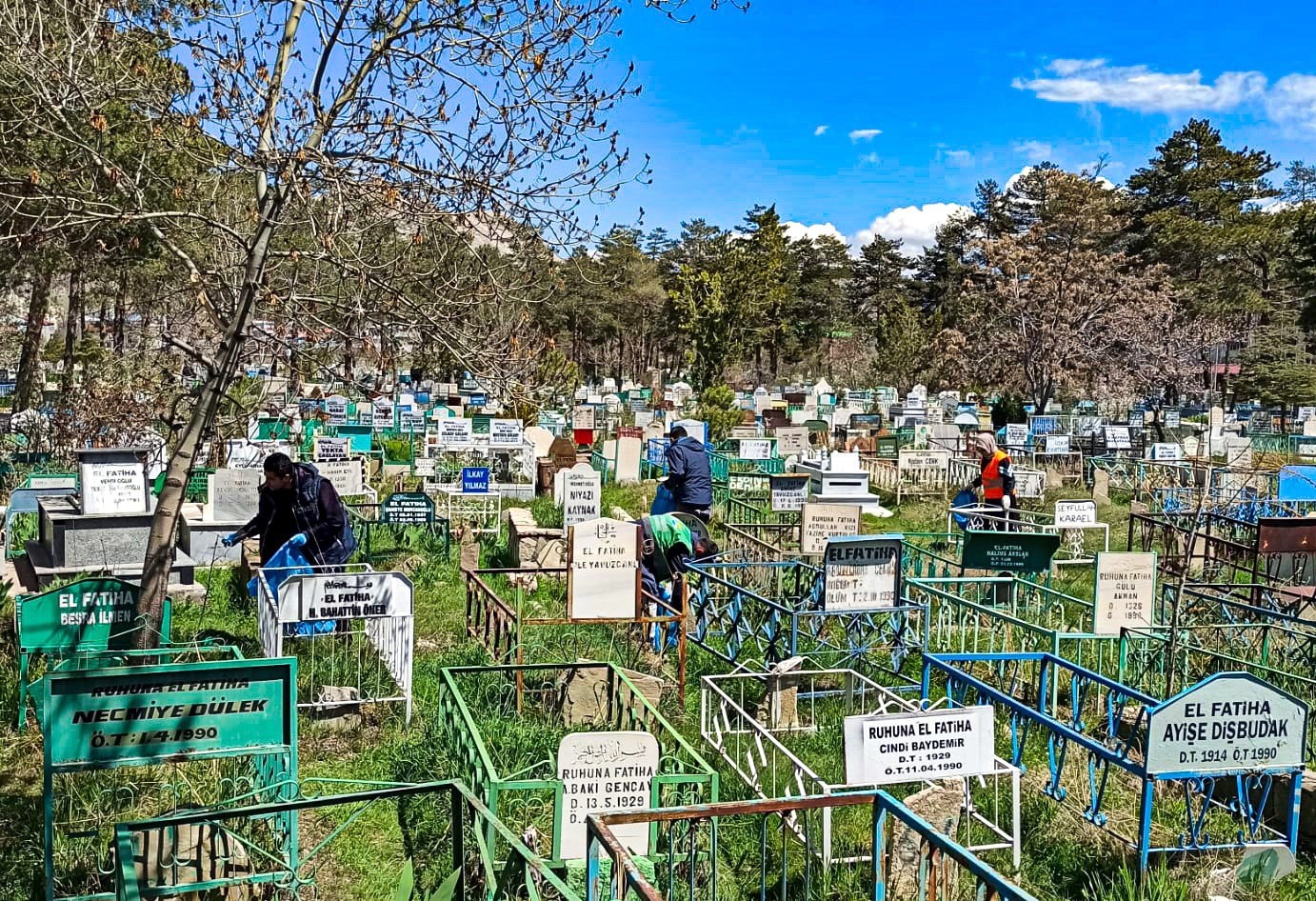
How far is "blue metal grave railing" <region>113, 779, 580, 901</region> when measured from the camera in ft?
13.3

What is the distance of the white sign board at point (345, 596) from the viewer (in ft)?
23.2

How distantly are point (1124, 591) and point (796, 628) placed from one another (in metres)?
2.53

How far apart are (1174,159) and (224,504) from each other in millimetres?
46073

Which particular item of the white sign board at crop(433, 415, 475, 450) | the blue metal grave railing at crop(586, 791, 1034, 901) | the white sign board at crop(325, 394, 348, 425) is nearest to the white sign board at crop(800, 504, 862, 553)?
the blue metal grave railing at crop(586, 791, 1034, 901)

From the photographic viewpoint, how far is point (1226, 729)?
5.45 metres

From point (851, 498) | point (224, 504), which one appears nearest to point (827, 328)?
point (851, 498)

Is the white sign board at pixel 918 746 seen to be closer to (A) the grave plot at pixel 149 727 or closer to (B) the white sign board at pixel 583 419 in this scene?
(A) the grave plot at pixel 149 727

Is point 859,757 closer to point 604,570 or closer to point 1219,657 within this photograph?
point 604,570

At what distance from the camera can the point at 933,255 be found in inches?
2613

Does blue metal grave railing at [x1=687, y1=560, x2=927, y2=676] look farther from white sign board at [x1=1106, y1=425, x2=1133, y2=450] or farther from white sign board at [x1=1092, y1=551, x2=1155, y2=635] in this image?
white sign board at [x1=1106, y1=425, x2=1133, y2=450]

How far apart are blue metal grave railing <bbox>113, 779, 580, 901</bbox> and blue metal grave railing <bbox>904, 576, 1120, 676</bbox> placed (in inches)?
175

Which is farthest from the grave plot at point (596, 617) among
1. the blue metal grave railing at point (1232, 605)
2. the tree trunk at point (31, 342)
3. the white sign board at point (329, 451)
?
the tree trunk at point (31, 342)

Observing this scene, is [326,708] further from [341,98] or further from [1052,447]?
[1052,447]

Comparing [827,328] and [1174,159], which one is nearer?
[1174,159]
